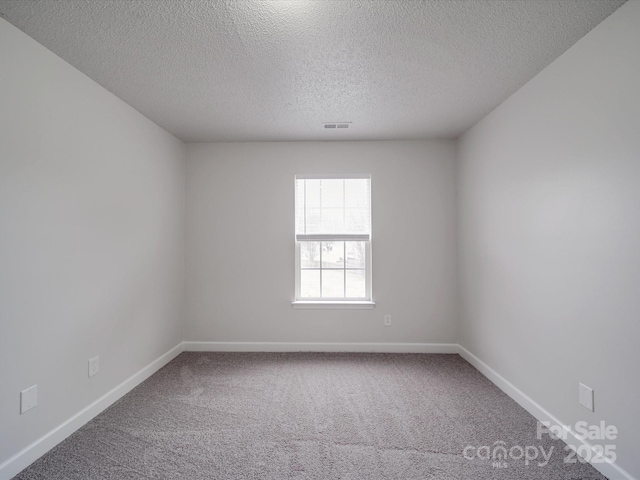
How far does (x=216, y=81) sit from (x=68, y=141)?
109 centimetres

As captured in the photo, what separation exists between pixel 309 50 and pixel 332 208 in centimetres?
200

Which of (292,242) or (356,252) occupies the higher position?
(292,242)

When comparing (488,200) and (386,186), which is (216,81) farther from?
(488,200)

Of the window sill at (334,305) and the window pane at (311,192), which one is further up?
the window pane at (311,192)

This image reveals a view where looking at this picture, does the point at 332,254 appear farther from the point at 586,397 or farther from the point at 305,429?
the point at 586,397

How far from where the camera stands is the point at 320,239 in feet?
12.1

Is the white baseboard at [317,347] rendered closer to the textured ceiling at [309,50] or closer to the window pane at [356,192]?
the window pane at [356,192]

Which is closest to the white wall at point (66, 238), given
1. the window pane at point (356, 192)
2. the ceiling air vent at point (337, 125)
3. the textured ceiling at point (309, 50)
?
the textured ceiling at point (309, 50)

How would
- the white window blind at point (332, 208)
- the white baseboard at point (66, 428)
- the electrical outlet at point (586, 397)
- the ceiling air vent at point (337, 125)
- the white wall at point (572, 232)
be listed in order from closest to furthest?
1. the white wall at point (572, 232)
2. the white baseboard at point (66, 428)
3. the electrical outlet at point (586, 397)
4. the ceiling air vent at point (337, 125)
5. the white window blind at point (332, 208)

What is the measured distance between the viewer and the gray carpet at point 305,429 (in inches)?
68.7

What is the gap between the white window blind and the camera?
370 cm

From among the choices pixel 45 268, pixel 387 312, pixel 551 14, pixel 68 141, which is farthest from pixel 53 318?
pixel 551 14

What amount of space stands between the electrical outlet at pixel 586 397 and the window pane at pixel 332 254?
7.81 feet

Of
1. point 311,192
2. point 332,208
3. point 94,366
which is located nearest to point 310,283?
point 332,208
